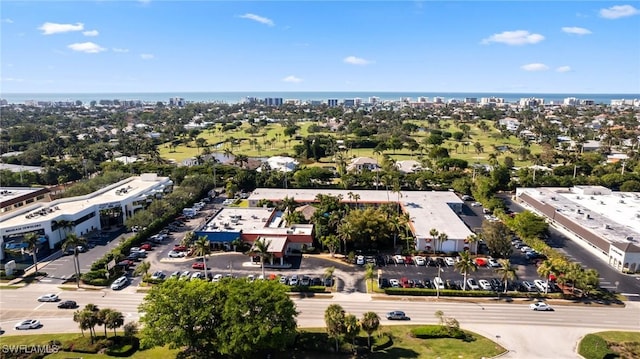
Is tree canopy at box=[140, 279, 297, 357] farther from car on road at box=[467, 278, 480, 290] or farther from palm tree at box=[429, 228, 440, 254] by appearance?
palm tree at box=[429, 228, 440, 254]

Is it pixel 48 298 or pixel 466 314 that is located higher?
pixel 466 314

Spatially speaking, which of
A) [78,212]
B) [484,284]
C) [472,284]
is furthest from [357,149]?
[484,284]

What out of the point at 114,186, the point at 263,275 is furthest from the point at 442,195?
the point at 114,186

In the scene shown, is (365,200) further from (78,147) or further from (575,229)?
(78,147)

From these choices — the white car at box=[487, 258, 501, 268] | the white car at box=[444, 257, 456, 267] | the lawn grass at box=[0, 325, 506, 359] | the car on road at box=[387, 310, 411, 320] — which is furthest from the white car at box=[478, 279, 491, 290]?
the car on road at box=[387, 310, 411, 320]

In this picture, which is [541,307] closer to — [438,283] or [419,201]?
[438,283]

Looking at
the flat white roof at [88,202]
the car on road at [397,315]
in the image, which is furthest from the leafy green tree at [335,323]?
the flat white roof at [88,202]
